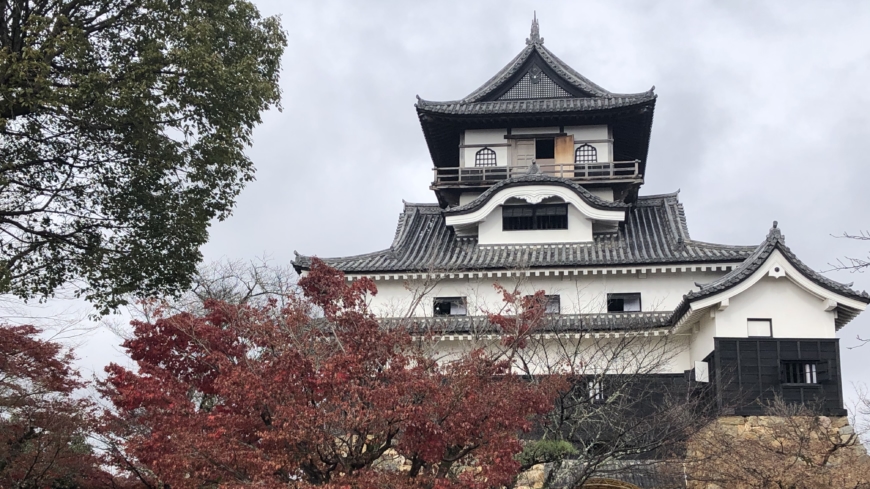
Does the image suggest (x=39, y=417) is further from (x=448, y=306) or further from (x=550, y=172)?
(x=550, y=172)

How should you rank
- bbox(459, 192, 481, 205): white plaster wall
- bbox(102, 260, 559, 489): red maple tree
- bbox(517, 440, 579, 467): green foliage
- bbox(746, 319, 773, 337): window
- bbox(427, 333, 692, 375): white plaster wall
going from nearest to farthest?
bbox(102, 260, 559, 489): red maple tree < bbox(517, 440, 579, 467): green foliage < bbox(746, 319, 773, 337): window < bbox(427, 333, 692, 375): white plaster wall < bbox(459, 192, 481, 205): white plaster wall

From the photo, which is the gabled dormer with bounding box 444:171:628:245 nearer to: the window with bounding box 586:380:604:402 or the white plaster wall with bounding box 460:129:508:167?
the white plaster wall with bounding box 460:129:508:167

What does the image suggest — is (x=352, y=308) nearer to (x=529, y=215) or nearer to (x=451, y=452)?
(x=451, y=452)

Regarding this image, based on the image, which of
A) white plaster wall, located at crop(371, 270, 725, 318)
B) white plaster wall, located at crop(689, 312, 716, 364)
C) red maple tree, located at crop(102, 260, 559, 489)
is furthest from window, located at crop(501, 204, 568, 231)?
red maple tree, located at crop(102, 260, 559, 489)

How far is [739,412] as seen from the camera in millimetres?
18578

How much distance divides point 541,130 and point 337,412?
59.0 ft

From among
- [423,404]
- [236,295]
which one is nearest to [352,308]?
[423,404]

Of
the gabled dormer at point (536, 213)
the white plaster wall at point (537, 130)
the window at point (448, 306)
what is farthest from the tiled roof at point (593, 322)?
the white plaster wall at point (537, 130)

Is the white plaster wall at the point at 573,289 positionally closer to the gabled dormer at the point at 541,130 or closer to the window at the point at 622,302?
the window at the point at 622,302

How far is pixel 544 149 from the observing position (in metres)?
26.5

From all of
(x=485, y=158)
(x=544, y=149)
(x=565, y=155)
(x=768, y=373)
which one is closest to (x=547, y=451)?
(x=768, y=373)

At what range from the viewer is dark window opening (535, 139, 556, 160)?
86.7ft

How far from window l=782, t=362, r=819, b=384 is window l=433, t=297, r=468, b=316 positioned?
26.0 feet

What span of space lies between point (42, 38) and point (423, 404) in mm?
6790
